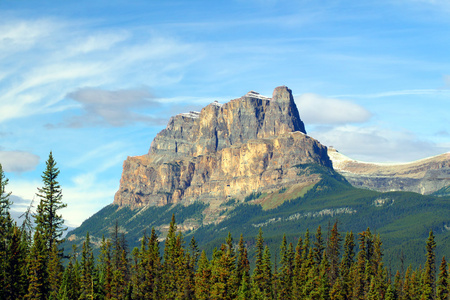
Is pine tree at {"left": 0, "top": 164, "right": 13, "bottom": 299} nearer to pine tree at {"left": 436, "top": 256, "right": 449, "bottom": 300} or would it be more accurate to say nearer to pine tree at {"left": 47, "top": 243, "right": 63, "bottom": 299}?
pine tree at {"left": 47, "top": 243, "right": 63, "bottom": 299}

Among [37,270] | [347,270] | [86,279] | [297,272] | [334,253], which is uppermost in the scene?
[37,270]

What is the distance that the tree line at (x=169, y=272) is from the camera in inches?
4154

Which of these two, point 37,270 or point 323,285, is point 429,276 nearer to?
point 323,285

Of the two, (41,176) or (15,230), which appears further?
(15,230)

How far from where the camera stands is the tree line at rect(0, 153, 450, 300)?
106 metres

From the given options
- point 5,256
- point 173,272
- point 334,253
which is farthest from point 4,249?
point 334,253

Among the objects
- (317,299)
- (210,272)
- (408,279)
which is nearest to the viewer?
(210,272)

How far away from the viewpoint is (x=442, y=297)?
158375mm

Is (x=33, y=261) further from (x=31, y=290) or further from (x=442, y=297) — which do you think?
(x=442, y=297)

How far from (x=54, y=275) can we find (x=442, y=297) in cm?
8813

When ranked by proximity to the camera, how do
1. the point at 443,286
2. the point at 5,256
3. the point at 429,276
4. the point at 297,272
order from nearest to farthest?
the point at 5,256, the point at 297,272, the point at 443,286, the point at 429,276

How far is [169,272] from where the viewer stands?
5517 inches

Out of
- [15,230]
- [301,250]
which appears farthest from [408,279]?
[15,230]

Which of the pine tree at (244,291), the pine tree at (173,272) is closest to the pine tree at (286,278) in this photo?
the pine tree at (244,291)
